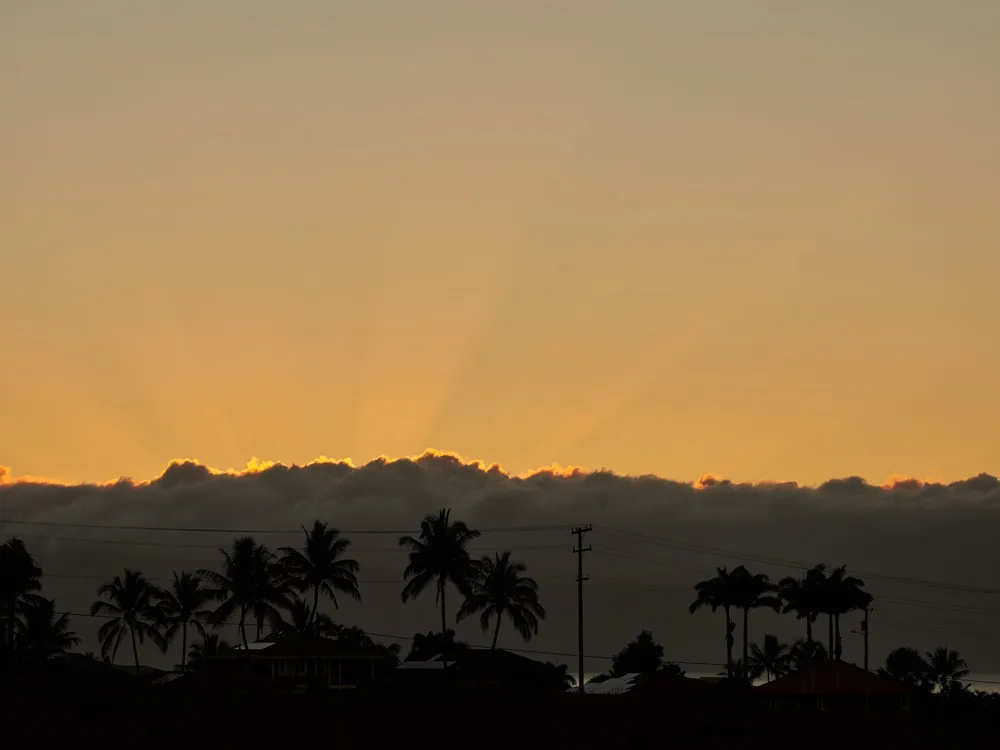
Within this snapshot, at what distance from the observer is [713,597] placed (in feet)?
441

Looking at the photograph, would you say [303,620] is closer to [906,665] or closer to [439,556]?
[439,556]

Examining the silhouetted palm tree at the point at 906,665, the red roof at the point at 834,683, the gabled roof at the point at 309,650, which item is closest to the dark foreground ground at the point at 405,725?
the gabled roof at the point at 309,650

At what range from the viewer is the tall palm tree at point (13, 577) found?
9153cm

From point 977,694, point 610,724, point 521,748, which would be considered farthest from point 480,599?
point 521,748

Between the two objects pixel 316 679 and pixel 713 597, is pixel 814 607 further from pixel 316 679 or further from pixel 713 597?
pixel 316 679

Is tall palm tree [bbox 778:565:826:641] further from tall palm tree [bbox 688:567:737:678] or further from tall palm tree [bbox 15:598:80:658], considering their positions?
tall palm tree [bbox 15:598:80:658]

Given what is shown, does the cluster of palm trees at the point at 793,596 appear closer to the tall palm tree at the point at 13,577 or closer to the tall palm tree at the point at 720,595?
the tall palm tree at the point at 720,595

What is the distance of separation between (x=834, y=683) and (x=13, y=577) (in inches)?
2384

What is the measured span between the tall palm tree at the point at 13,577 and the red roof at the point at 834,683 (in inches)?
2171

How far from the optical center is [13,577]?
9169cm

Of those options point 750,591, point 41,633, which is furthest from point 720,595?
point 41,633

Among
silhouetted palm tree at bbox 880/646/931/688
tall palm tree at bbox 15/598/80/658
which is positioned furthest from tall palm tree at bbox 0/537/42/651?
silhouetted palm tree at bbox 880/646/931/688

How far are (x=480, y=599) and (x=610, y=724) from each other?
5287 cm

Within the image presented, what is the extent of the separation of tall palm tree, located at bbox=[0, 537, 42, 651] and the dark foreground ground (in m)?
28.8
